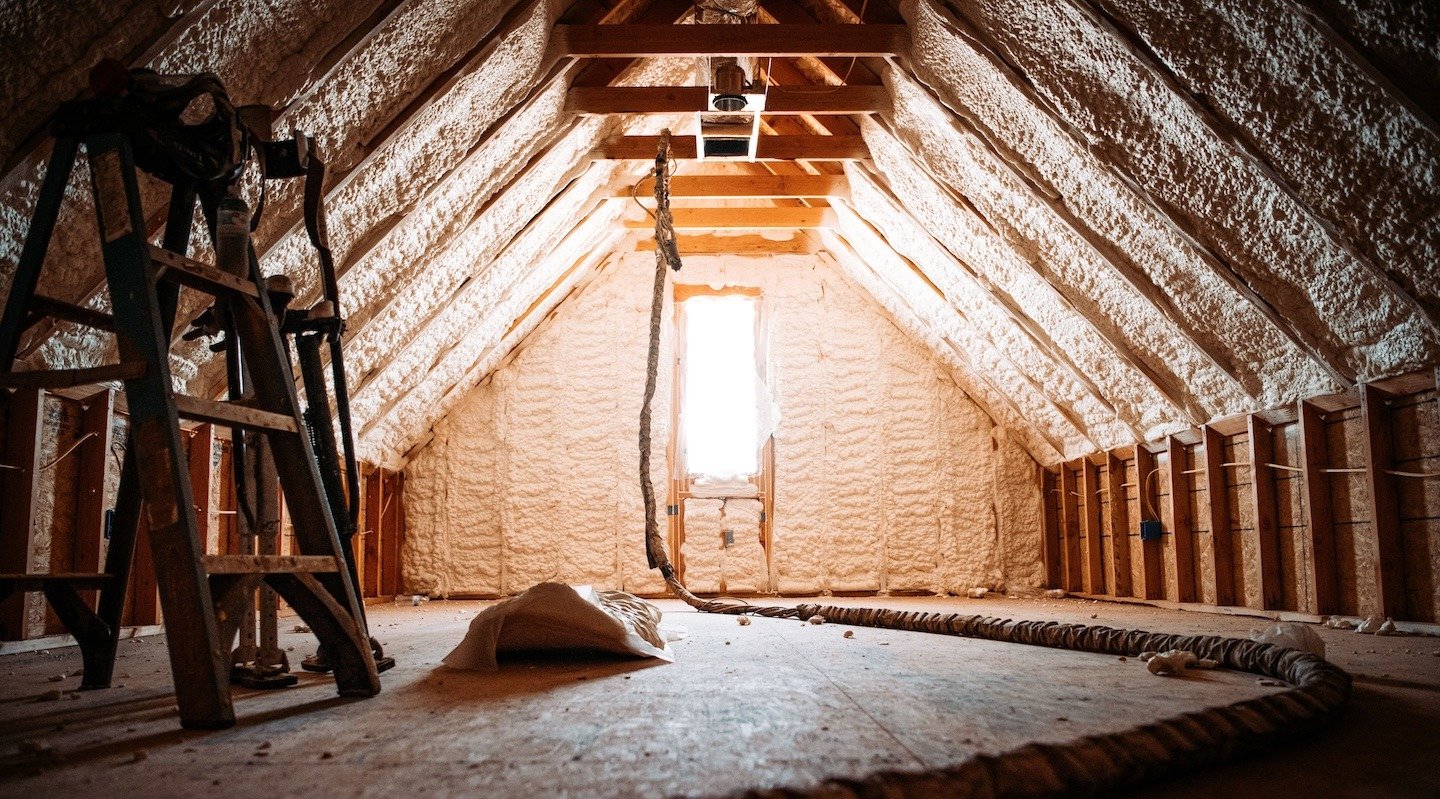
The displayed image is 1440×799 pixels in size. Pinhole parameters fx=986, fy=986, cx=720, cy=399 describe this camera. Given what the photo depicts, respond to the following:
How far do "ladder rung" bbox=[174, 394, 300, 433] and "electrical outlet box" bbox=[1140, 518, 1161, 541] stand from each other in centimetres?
536

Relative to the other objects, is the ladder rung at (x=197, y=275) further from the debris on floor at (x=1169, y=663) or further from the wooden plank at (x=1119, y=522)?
the wooden plank at (x=1119, y=522)

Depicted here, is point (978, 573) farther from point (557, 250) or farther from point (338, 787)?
point (338, 787)

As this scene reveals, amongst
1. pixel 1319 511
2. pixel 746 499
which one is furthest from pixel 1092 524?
pixel 746 499

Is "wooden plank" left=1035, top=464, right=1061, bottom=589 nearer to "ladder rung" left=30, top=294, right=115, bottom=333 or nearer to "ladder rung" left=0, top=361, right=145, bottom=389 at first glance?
"ladder rung" left=30, top=294, right=115, bottom=333

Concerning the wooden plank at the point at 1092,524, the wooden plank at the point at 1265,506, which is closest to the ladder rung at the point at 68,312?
the wooden plank at the point at 1265,506

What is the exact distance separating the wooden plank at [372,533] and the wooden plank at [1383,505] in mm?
5979

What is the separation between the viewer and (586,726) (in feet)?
5.79

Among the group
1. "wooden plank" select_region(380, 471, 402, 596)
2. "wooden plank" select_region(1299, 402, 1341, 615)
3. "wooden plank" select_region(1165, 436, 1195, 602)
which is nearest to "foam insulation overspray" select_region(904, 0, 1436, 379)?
"wooden plank" select_region(1299, 402, 1341, 615)

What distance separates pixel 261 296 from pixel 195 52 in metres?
1.24

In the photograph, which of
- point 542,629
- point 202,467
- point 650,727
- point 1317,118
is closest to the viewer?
point 650,727

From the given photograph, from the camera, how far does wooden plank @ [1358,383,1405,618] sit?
4.18m

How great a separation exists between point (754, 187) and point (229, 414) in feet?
16.4

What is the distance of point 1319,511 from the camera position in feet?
15.2

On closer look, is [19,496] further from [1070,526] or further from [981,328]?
[1070,526]
